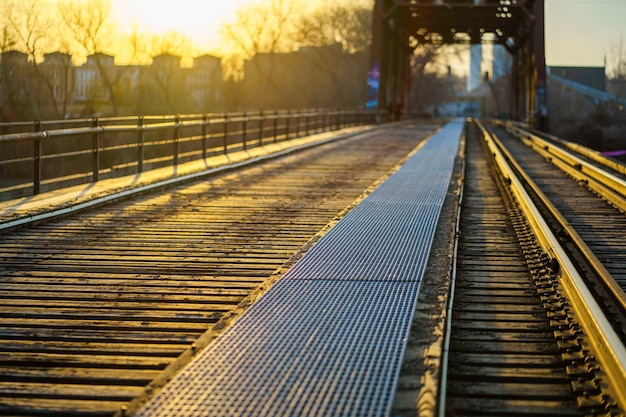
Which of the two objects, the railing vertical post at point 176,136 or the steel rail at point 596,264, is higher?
the railing vertical post at point 176,136

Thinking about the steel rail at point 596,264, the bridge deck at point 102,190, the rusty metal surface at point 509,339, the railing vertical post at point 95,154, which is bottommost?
the rusty metal surface at point 509,339

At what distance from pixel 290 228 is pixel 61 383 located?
211 inches

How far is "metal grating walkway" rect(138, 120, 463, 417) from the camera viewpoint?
3871 mm

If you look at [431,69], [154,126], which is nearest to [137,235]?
[154,126]

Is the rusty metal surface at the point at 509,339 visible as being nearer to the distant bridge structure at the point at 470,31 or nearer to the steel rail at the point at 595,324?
the steel rail at the point at 595,324

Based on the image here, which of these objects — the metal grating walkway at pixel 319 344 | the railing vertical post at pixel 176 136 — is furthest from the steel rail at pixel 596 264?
the railing vertical post at pixel 176 136

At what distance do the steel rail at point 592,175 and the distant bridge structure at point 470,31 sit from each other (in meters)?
→ 17.0

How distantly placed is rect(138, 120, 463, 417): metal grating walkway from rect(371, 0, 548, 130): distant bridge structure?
3481 centimetres

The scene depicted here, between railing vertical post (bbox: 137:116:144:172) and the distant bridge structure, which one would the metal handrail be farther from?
the distant bridge structure

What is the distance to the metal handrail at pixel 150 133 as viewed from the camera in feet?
39.2

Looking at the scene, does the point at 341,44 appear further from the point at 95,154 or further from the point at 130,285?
the point at 130,285

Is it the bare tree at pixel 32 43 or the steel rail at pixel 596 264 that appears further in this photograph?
the bare tree at pixel 32 43

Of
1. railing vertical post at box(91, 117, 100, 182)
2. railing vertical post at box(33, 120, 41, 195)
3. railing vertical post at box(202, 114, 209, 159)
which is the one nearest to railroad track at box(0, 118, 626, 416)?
railing vertical post at box(33, 120, 41, 195)

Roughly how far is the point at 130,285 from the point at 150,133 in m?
30.8
